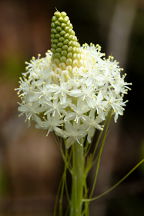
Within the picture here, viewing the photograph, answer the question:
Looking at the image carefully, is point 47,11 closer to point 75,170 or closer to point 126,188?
point 126,188

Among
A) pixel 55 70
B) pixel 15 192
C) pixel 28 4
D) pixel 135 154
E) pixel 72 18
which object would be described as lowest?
pixel 15 192

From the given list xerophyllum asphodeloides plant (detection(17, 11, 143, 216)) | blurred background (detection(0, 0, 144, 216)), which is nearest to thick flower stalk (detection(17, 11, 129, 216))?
xerophyllum asphodeloides plant (detection(17, 11, 143, 216))

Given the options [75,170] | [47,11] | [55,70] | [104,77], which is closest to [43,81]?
[55,70]

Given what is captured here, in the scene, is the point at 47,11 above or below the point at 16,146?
above

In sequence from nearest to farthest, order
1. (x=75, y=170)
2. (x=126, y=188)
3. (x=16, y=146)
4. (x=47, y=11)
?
(x=75, y=170), (x=126, y=188), (x=16, y=146), (x=47, y=11)

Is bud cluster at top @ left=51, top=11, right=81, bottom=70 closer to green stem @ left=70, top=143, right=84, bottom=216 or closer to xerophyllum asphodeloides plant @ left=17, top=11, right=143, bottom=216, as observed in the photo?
xerophyllum asphodeloides plant @ left=17, top=11, right=143, bottom=216

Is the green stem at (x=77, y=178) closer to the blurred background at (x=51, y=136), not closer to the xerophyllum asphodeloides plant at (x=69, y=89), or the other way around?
the xerophyllum asphodeloides plant at (x=69, y=89)

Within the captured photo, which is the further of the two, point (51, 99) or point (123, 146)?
point (123, 146)
